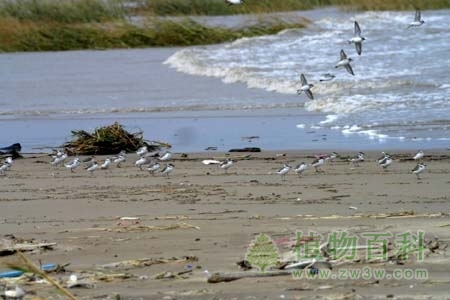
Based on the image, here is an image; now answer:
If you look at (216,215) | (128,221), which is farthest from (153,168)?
(128,221)

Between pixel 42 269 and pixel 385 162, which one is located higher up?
pixel 42 269

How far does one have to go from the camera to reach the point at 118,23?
125 ft

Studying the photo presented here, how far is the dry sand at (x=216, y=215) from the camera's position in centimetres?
641

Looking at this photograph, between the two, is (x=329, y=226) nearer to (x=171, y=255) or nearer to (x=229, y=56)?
(x=171, y=255)

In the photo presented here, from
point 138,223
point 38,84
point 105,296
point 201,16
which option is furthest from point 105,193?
point 201,16

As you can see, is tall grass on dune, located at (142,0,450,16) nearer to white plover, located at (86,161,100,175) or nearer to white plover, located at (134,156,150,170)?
white plover, located at (134,156,150,170)

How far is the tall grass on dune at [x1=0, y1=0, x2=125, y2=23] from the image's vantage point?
39969 mm

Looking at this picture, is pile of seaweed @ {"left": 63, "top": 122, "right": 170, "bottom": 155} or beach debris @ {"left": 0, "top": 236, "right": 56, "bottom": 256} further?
pile of seaweed @ {"left": 63, "top": 122, "right": 170, "bottom": 155}

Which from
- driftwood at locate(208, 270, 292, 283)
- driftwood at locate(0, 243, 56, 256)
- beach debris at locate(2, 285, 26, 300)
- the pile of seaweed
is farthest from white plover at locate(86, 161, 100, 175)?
beach debris at locate(2, 285, 26, 300)

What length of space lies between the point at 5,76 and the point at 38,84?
2968mm

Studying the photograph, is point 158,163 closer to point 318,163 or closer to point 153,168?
point 153,168

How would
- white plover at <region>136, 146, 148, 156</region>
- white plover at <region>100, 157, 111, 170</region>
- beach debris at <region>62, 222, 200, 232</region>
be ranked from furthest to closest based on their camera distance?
1. white plover at <region>136, 146, 148, 156</region>
2. white plover at <region>100, 157, 111, 170</region>
3. beach debris at <region>62, 222, 200, 232</region>

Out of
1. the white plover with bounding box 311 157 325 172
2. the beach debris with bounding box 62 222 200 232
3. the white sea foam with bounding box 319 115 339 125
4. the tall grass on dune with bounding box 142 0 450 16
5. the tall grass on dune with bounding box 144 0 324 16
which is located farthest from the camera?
the tall grass on dune with bounding box 144 0 324 16

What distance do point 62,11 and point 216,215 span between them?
3171cm
